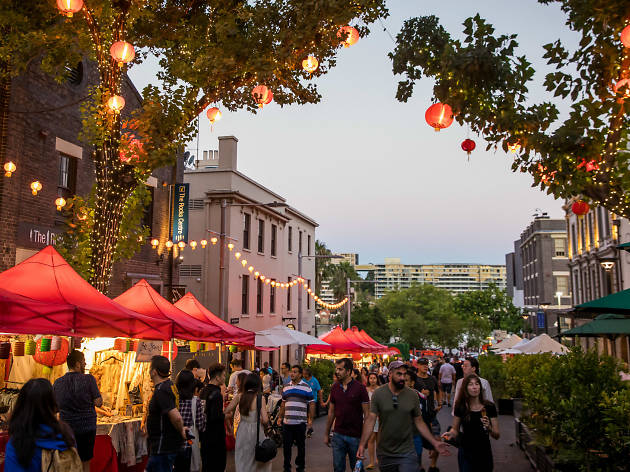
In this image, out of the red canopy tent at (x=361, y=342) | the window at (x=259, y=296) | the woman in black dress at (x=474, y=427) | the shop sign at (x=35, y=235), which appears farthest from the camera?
the window at (x=259, y=296)

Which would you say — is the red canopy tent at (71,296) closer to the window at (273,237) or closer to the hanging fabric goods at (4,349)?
the hanging fabric goods at (4,349)

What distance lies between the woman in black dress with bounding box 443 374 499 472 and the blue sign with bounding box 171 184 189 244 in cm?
1563

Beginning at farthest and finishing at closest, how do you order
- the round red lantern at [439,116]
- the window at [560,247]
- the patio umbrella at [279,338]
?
1. the window at [560,247]
2. the patio umbrella at [279,338]
3. the round red lantern at [439,116]

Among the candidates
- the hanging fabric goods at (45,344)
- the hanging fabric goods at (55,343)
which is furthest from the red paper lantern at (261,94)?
the hanging fabric goods at (45,344)

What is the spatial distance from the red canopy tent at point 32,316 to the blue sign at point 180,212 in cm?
1314

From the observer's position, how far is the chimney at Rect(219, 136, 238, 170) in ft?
101

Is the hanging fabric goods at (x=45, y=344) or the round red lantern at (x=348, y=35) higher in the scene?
the round red lantern at (x=348, y=35)

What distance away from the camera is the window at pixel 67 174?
16.7 m

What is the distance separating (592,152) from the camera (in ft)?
26.5

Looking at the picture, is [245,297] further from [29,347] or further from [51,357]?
[29,347]

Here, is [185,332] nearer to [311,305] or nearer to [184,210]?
[184,210]

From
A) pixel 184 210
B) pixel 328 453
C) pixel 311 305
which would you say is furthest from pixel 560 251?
pixel 328 453

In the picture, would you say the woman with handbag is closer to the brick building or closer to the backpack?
the backpack

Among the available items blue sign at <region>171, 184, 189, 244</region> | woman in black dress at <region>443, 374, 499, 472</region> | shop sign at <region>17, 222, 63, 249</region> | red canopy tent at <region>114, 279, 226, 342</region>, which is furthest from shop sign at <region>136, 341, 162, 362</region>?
blue sign at <region>171, 184, 189, 244</region>
